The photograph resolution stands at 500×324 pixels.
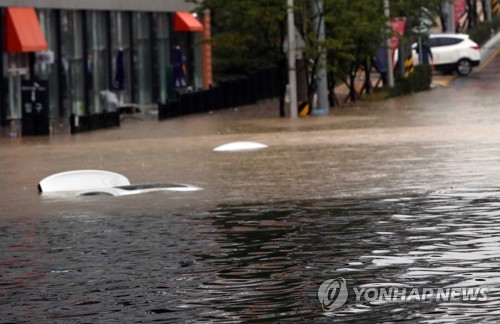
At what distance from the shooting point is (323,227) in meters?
16.4

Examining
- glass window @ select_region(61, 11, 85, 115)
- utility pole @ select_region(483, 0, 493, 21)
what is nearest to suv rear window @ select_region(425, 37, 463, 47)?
glass window @ select_region(61, 11, 85, 115)

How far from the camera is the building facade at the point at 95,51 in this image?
50.1 m

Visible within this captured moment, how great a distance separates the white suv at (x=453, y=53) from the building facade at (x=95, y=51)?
11270mm

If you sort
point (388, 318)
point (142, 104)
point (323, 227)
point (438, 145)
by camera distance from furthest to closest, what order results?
point (142, 104), point (438, 145), point (323, 227), point (388, 318)

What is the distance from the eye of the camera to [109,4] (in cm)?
5750

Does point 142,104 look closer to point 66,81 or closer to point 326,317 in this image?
point 66,81

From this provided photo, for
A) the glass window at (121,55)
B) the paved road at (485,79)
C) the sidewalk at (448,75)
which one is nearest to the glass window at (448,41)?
the sidewalk at (448,75)

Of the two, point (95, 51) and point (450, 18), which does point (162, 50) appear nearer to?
point (95, 51)

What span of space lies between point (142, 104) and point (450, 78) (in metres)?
15.7

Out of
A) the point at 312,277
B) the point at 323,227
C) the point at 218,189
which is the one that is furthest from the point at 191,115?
the point at 312,277

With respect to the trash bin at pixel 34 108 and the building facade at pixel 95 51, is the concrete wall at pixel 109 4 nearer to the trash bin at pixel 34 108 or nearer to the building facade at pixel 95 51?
the building facade at pixel 95 51

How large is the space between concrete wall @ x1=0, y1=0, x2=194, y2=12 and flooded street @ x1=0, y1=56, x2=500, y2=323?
1856 cm

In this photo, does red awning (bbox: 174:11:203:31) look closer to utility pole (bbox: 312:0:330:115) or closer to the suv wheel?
the suv wheel

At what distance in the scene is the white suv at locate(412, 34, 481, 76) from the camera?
71.5m
